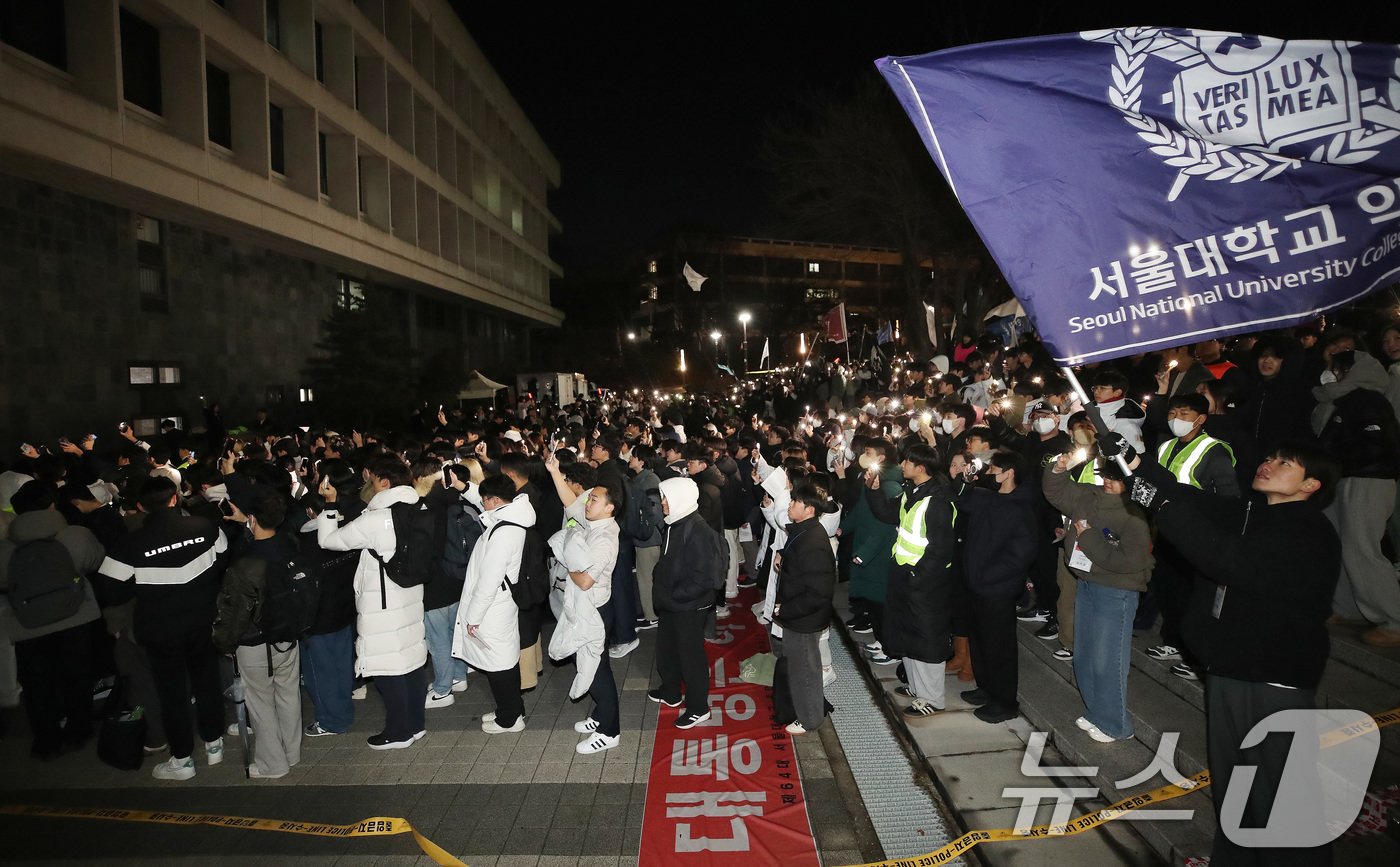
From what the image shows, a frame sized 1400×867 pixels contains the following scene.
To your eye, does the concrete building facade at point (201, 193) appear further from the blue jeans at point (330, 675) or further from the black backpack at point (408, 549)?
the black backpack at point (408, 549)

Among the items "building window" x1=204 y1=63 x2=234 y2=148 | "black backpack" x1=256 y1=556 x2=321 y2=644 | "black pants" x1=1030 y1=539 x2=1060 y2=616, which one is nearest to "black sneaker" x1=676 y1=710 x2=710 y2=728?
"black backpack" x1=256 y1=556 x2=321 y2=644

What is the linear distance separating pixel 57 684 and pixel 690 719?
498 centimetres

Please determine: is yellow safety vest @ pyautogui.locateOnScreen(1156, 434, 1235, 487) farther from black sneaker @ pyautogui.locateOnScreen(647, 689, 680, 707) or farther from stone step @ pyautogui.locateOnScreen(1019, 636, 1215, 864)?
black sneaker @ pyautogui.locateOnScreen(647, 689, 680, 707)

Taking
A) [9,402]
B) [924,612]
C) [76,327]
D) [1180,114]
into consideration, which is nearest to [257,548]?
[924,612]

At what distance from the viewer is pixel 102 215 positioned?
14539mm

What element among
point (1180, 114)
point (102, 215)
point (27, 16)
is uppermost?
point (27, 16)

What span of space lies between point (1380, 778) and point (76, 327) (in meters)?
19.4

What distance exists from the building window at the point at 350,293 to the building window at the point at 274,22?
7274mm

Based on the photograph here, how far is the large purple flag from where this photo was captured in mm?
2939

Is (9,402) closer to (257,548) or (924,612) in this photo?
(257,548)

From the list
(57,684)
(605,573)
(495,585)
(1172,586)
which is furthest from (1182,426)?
(57,684)

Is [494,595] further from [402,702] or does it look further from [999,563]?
[999,563]

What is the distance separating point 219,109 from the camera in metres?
17.4

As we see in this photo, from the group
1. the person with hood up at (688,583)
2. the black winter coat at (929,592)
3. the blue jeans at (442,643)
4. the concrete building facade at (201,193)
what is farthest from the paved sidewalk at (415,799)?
the concrete building facade at (201,193)
